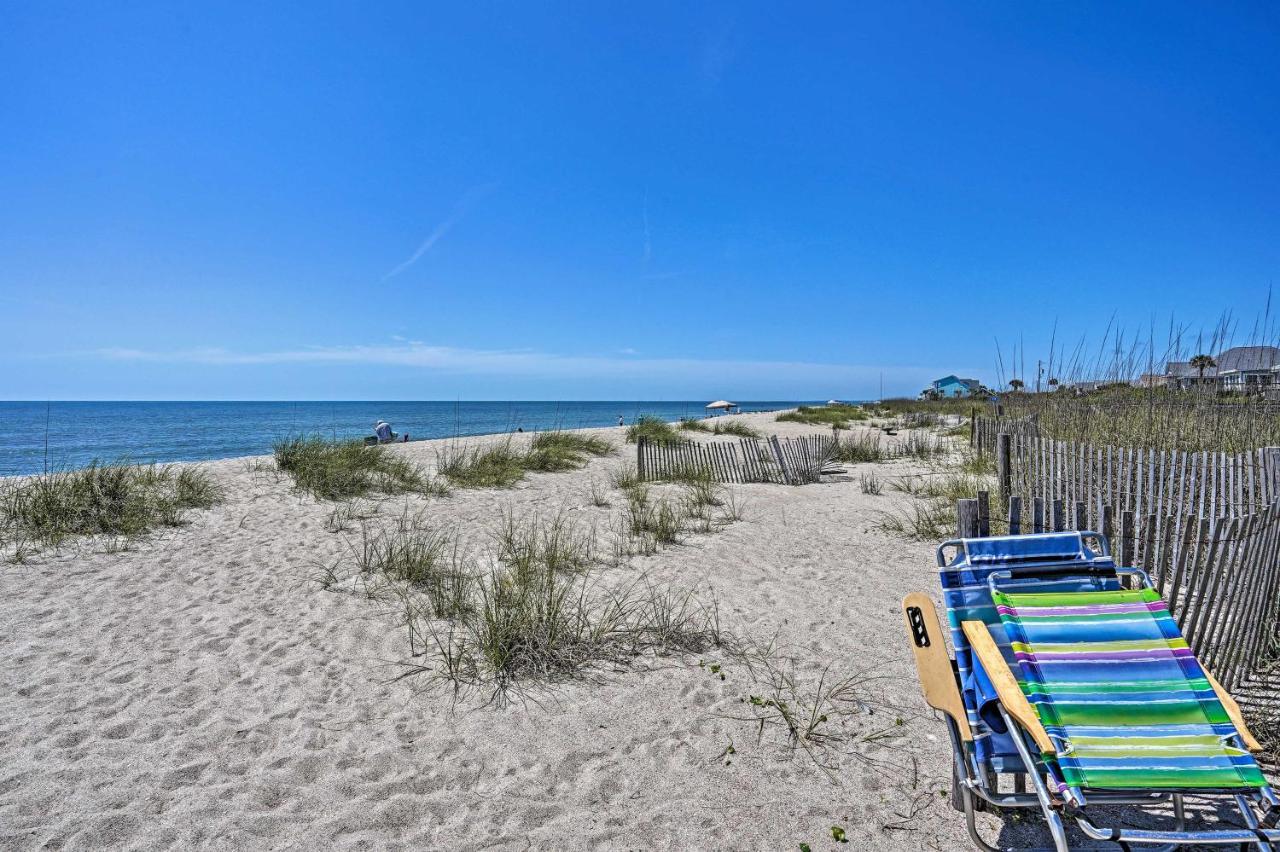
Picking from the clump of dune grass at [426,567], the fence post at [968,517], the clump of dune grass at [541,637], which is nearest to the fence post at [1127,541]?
the fence post at [968,517]

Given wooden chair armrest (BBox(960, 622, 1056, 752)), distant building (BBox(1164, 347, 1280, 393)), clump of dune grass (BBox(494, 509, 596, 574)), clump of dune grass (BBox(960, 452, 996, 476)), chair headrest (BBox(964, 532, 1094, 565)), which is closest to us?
wooden chair armrest (BBox(960, 622, 1056, 752))

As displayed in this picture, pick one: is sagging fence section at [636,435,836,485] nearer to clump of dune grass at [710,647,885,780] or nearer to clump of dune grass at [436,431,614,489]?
clump of dune grass at [436,431,614,489]

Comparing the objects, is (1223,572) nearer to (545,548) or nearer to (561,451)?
(545,548)

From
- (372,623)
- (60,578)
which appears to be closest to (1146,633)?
(372,623)

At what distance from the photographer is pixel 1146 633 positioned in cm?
210

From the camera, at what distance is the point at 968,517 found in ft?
9.82

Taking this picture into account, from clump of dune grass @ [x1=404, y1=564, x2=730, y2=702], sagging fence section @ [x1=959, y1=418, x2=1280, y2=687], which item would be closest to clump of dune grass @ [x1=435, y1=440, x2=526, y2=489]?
clump of dune grass @ [x1=404, y1=564, x2=730, y2=702]

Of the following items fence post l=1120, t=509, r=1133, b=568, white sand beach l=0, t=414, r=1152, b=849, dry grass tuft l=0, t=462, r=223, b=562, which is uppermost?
fence post l=1120, t=509, r=1133, b=568

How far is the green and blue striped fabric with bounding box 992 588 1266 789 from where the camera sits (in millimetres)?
1698

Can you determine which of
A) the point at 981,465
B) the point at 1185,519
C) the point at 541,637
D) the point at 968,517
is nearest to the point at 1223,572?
the point at 1185,519

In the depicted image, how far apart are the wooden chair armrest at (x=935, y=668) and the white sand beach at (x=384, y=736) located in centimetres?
53

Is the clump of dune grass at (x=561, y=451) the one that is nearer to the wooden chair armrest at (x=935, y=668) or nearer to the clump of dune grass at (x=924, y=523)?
the clump of dune grass at (x=924, y=523)

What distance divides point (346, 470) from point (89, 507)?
2.67 m

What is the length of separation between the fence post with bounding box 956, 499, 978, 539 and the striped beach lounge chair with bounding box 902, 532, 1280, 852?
530mm
